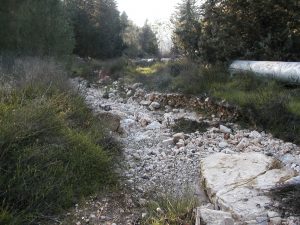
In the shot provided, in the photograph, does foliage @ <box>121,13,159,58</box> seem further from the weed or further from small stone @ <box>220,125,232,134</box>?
small stone @ <box>220,125,232,134</box>

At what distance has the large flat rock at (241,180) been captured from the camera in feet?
11.2

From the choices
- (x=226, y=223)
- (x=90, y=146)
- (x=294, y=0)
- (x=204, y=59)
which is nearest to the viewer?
(x=226, y=223)

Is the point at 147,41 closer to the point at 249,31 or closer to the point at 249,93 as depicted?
the point at 249,31

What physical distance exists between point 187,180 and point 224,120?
3.00 meters

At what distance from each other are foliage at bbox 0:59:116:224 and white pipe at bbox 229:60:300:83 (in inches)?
192

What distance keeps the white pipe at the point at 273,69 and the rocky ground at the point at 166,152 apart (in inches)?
67.3

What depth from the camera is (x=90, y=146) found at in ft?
14.6

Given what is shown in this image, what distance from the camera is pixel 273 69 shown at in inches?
337

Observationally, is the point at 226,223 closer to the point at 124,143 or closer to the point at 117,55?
the point at 124,143

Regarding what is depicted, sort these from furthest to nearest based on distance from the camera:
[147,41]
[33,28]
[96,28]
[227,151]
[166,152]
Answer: [147,41] → [96,28] → [33,28] → [166,152] → [227,151]

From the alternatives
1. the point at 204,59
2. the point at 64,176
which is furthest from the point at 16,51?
the point at 64,176

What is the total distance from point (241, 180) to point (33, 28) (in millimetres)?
10980

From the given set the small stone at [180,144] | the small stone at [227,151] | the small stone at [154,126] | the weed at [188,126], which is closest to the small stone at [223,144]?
the small stone at [227,151]

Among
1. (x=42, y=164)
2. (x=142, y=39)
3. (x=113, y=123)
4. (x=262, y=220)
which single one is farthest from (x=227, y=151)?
(x=142, y=39)
